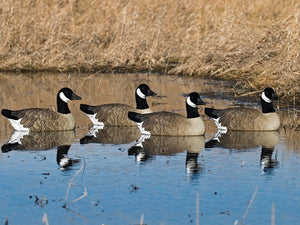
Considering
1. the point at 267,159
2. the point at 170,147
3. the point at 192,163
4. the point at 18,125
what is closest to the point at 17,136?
the point at 18,125

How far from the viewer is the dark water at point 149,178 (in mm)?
9391

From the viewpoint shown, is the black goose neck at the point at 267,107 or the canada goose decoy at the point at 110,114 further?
the canada goose decoy at the point at 110,114

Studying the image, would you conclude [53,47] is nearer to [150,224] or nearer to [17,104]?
[17,104]

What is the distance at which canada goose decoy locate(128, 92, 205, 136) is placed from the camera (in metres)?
15.0

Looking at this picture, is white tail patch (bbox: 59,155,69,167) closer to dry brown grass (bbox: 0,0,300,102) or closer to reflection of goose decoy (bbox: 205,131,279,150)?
reflection of goose decoy (bbox: 205,131,279,150)

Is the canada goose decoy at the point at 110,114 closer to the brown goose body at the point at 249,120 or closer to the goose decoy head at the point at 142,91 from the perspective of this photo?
the goose decoy head at the point at 142,91

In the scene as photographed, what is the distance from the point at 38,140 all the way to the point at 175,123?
2789mm

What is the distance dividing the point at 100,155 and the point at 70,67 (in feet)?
40.1

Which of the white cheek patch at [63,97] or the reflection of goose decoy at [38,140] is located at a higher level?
the white cheek patch at [63,97]

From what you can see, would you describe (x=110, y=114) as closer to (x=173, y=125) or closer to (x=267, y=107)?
(x=173, y=125)

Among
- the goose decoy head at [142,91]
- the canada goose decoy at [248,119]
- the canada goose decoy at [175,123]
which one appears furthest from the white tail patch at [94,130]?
the canada goose decoy at [248,119]

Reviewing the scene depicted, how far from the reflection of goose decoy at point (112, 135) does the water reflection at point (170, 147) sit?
1.11 ft

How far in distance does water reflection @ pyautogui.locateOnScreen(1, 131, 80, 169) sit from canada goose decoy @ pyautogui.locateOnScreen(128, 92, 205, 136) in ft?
5.25

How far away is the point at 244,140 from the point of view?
1480 centimetres
